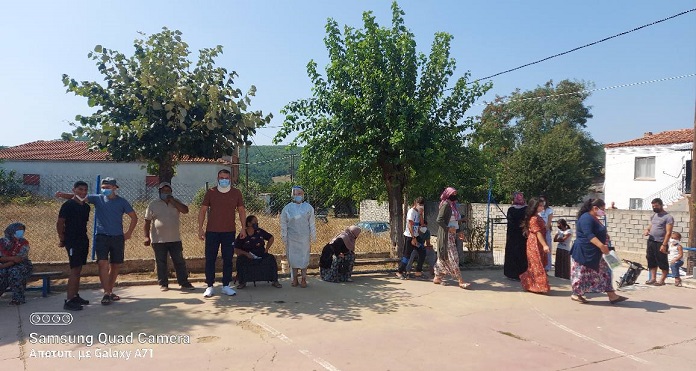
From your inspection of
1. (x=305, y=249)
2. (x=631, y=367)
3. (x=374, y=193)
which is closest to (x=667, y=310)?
(x=631, y=367)

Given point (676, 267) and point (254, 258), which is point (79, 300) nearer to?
point (254, 258)

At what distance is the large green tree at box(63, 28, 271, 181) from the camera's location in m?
7.46

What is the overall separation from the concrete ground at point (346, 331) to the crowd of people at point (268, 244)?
329mm

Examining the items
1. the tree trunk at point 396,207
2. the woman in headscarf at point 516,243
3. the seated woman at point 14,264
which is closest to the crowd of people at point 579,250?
the woman in headscarf at point 516,243

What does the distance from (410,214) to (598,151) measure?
129ft

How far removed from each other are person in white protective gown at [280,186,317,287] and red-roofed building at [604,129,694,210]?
2087 cm

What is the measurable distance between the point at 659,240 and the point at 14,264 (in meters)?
10.7

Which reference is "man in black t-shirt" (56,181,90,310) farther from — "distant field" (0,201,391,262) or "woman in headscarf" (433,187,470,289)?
"woman in headscarf" (433,187,470,289)

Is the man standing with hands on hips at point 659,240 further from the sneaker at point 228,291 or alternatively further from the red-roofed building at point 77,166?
the red-roofed building at point 77,166

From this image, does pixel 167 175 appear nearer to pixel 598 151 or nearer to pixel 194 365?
pixel 194 365

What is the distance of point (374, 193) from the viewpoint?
39.5 feet

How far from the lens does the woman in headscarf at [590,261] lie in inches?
298

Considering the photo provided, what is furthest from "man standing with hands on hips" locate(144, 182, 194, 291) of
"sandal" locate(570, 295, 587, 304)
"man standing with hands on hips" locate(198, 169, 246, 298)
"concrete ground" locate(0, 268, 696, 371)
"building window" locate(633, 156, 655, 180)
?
"building window" locate(633, 156, 655, 180)

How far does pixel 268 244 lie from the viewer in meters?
8.17
